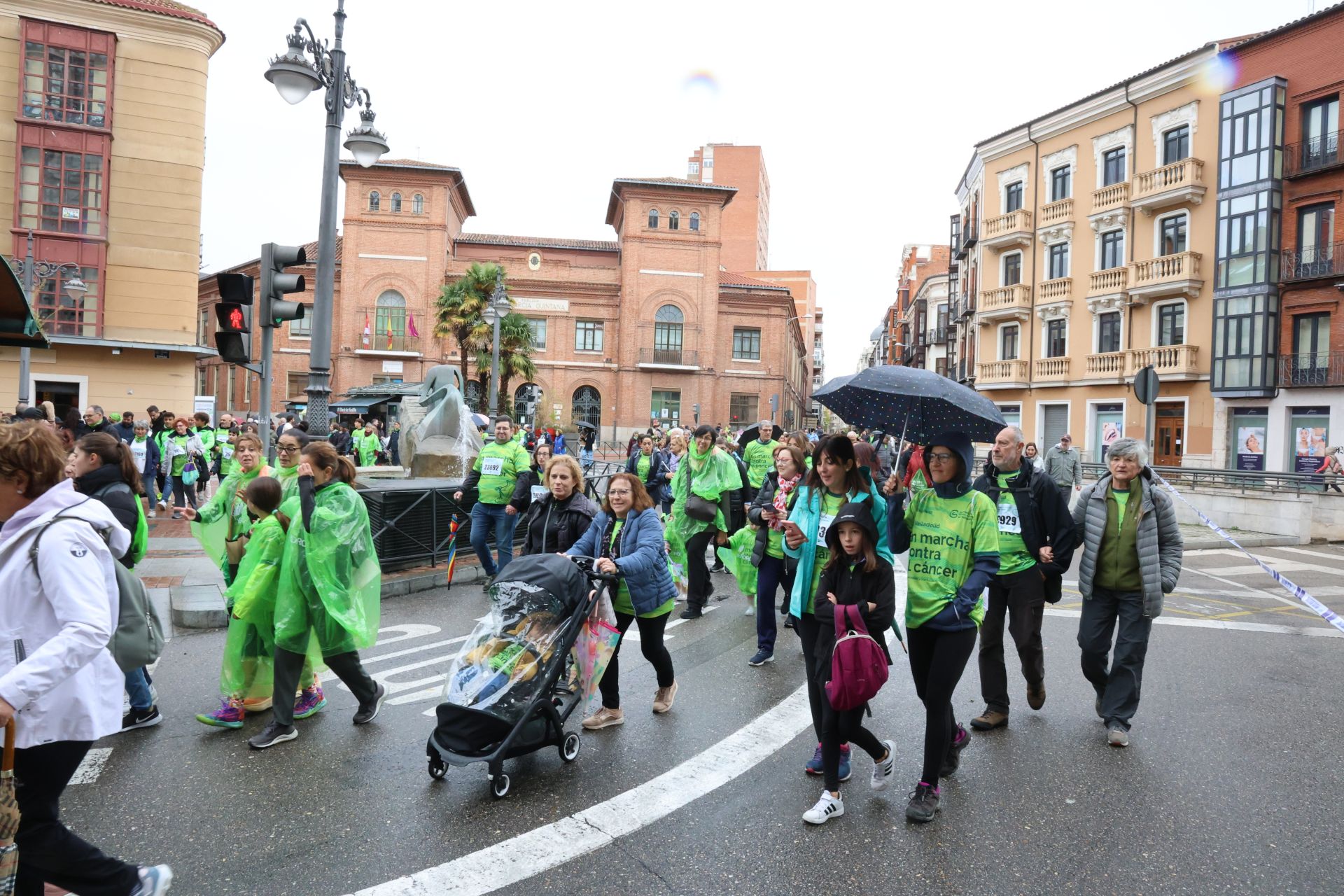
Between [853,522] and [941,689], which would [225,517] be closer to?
[853,522]

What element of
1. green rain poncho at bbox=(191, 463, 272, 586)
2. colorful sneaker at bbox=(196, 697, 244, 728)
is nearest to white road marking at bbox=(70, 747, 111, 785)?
colorful sneaker at bbox=(196, 697, 244, 728)

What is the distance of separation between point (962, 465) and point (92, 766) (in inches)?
185

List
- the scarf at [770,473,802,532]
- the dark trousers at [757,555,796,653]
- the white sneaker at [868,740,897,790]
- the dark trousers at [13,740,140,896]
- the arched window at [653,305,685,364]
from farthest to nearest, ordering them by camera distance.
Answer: the arched window at [653,305,685,364], the scarf at [770,473,802,532], the dark trousers at [757,555,796,653], the white sneaker at [868,740,897,790], the dark trousers at [13,740,140,896]

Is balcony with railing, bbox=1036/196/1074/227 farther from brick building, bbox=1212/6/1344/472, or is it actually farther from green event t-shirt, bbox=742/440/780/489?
green event t-shirt, bbox=742/440/780/489

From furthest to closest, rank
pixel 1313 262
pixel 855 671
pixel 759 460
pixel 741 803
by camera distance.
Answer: pixel 1313 262 < pixel 759 460 < pixel 741 803 < pixel 855 671

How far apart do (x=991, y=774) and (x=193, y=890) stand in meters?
3.77

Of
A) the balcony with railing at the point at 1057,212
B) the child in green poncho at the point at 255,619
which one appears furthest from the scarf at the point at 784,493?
the balcony with railing at the point at 1057,212

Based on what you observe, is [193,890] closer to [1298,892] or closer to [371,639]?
[371,639]

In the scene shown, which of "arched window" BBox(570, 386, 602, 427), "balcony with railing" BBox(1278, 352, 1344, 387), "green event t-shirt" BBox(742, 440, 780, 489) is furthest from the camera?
"arched window" BBox(570, 386, 602, 427)

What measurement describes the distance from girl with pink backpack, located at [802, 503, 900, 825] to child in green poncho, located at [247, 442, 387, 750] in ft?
8.46

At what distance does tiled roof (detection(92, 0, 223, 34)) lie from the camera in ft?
93.7

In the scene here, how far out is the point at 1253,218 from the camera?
29.0 m

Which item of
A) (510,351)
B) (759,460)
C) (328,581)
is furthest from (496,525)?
(510,351)

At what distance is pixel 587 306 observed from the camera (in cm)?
5391
